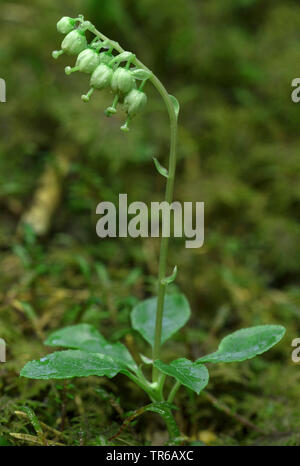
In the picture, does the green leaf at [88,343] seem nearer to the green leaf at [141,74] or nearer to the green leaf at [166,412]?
the green leaf at [166,412]

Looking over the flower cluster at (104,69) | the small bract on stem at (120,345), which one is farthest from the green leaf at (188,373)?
the flower cluster at (104,69)

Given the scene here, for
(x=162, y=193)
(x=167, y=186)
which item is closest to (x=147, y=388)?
(x=167, y=186)

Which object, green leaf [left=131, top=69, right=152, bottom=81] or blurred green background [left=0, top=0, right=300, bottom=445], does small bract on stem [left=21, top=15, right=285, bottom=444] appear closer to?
green leaf [left=131, top=69, right=152, bottom=81]

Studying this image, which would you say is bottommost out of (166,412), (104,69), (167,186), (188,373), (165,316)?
(166,412)

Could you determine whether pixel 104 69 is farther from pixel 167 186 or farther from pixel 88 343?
pixel 88 343

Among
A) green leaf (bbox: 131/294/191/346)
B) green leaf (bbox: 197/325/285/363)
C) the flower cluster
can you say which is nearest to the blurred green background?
green leaf (bbox: 131/294/191/346)

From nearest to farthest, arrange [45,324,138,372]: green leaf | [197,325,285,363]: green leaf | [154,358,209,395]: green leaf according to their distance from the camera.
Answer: [154,358,209,395]: green leaf < [197,325,285,363]: green leaf < [45,324,138,372]: green leaf

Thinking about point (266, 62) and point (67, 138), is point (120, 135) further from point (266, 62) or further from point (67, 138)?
point (266, 62)
